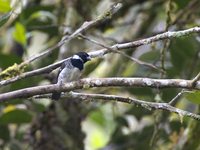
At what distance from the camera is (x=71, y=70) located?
1356 millimetres

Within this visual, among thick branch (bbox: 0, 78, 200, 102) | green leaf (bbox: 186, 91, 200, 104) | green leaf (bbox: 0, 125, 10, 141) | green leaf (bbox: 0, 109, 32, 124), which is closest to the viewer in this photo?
thick branch (bbox: 0, 78, 200, 102)

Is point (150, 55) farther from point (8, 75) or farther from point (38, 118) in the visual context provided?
point (8, 75)

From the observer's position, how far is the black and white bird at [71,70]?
1.34m

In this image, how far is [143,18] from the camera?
8.62ft

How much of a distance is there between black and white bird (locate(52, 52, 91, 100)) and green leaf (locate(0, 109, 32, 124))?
2.33ft

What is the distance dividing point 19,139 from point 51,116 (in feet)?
0.89

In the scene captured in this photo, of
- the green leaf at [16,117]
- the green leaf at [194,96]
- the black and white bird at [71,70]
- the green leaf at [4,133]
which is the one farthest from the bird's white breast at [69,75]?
the green leaf at [4,133]

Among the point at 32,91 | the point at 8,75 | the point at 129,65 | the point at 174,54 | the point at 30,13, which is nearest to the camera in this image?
the point at 32,91

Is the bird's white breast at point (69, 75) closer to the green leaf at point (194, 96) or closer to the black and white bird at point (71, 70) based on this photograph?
the black and white bird at point (71, 70)

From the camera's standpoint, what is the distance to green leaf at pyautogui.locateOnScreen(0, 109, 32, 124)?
81.3 inches

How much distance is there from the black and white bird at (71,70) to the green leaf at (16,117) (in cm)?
71

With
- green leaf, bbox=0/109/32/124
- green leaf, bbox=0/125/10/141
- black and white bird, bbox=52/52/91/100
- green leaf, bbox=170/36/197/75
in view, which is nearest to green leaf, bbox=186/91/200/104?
black and white bird, bbox=52/52/91/100

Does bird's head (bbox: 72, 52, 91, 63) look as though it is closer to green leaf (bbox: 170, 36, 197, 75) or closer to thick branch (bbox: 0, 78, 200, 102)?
thick branch (bbox: 0, 78, 200, 102)

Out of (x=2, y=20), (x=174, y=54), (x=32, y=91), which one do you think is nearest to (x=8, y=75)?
(x=2, y=20)
